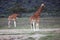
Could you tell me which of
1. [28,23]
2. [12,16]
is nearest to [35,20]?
[28,23]

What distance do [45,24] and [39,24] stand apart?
59 mm

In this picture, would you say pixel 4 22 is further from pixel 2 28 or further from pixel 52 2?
pixel 52 2

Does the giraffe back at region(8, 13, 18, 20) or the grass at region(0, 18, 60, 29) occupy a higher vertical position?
the giraffe back at region(8, 13, 18, 20)

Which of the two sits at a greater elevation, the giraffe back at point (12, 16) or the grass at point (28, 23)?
the giraffe back at point (12, 16)

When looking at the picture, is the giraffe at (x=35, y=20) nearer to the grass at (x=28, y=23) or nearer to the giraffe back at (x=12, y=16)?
the grass at (x=28, y=23)

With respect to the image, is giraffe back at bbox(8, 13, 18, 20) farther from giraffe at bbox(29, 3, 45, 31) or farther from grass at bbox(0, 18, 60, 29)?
giraffe at bbox(29, 3, 45, 31)

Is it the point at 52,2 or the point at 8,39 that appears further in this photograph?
the point at 52,2

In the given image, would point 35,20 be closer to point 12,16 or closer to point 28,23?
point 28,23

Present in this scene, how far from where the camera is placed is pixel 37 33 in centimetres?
194

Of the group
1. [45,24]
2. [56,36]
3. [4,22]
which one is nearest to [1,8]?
[4,22]

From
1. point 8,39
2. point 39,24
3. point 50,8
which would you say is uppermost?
point 50,8

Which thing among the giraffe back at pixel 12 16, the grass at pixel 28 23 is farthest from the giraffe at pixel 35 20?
the giraffe back at pixel 12 16

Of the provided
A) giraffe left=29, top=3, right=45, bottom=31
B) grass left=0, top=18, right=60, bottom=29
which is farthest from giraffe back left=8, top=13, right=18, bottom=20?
giraffe left=29, top=3, right=45, bottom=31

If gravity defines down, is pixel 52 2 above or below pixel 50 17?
above
